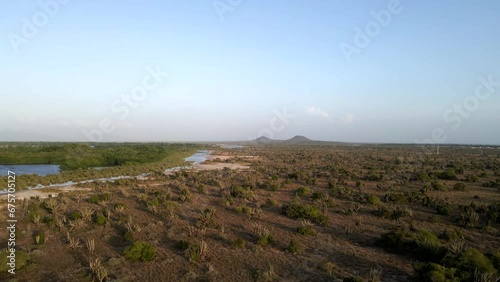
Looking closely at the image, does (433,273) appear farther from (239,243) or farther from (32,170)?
(32,170)

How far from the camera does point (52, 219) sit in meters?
15.5

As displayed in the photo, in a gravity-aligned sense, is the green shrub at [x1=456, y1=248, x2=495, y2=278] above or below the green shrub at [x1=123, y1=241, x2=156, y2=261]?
above

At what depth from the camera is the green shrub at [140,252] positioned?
1120 cm

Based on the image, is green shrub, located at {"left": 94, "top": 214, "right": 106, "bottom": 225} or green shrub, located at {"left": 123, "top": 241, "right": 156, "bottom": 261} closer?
green shrub, located at {"left": 123, "top": 241, "right": 156, "bottom": 261}

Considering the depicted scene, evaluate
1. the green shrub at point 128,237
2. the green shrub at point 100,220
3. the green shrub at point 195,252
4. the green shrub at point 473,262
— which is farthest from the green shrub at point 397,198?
the green shrub at point 100,220

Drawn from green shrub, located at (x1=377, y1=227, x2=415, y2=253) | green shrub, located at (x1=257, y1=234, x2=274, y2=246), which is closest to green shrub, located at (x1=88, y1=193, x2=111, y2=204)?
green shrub, located at (x1=257, y1=234, x2=274, y2=246)

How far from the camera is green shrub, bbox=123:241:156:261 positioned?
11.2 m

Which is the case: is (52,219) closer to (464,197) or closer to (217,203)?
(217,203)

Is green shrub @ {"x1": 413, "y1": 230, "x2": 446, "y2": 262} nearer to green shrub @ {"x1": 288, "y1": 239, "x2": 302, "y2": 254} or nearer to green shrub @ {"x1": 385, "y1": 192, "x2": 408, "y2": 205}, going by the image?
green shrub @ {"x1": 288, "y1": 239, "x2": 302, "y2": 254}

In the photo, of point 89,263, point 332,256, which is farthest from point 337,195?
point 89,263

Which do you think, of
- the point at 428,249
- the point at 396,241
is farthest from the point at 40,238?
the point at 428,249

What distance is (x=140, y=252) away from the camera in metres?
11.4

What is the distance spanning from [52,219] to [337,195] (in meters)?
17.7

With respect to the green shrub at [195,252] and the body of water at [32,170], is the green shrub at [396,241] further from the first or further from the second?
the body of water at [32,170]
